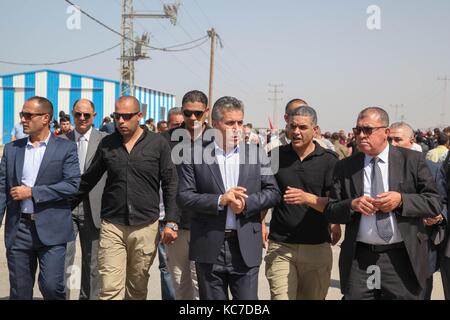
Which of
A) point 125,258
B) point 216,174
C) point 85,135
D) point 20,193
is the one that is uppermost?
point 85,135

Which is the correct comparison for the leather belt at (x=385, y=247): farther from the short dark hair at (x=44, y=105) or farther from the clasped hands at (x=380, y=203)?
the short dark hair at (x=44, y=105)

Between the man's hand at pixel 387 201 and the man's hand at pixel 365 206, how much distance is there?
1.2 inches

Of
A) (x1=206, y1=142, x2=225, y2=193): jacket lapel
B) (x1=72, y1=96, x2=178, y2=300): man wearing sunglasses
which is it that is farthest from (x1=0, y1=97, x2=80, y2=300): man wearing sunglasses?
(x1=206, y1=142, x2=225, y2=193): jacket lapel

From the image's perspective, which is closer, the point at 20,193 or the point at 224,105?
the point at 224,105

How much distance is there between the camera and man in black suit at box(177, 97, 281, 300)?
4031 millimetres

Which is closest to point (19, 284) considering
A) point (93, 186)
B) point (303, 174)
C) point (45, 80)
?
point (93, 186)

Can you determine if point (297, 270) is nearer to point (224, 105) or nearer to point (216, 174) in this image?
point (216, 174)

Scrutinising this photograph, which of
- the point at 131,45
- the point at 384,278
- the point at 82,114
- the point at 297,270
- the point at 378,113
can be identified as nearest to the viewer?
the point at 384,278

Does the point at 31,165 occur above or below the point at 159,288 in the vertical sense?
above

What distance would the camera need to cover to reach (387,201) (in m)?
3.76

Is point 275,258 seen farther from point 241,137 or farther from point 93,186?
point 93,186

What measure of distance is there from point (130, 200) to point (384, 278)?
230cm

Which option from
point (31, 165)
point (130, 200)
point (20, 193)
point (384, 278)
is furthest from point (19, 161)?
point (384, 278)
